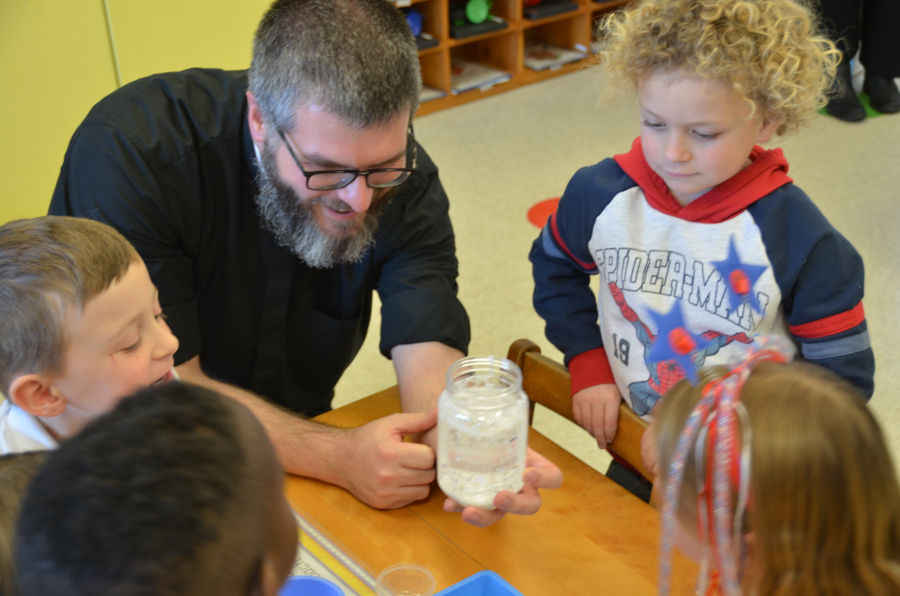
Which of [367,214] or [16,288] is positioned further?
[367,214]

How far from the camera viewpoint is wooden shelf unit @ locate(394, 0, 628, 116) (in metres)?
3.91

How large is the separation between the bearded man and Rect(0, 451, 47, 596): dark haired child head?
0.45 m

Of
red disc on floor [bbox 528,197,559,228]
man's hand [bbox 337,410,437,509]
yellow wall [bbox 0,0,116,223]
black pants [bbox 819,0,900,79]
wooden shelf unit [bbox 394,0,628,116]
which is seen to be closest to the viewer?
man's hand [bbox 337,410,437,509]

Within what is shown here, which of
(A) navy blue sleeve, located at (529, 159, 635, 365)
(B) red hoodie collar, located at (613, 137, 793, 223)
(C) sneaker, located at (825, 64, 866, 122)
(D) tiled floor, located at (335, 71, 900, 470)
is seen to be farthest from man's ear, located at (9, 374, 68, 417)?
(C) sneaker, located at (825, 64, 866, 122)

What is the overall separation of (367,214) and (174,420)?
797mm

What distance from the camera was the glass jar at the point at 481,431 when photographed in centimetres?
91

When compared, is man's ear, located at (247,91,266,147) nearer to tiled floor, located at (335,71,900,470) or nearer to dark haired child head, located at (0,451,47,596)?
dark haired child head, located at (0,451,47,596)

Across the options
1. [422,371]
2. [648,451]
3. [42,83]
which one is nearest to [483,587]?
[648,451]

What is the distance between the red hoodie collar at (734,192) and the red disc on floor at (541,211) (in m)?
1.84

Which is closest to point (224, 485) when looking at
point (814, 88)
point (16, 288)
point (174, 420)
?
point (174, 420)

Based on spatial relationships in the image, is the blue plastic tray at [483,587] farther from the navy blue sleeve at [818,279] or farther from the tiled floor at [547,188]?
the tiled floor at [547,188]

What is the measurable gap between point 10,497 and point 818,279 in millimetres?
969

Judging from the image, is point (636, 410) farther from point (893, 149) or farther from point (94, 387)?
point (893, 149)

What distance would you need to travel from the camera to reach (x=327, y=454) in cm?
110
